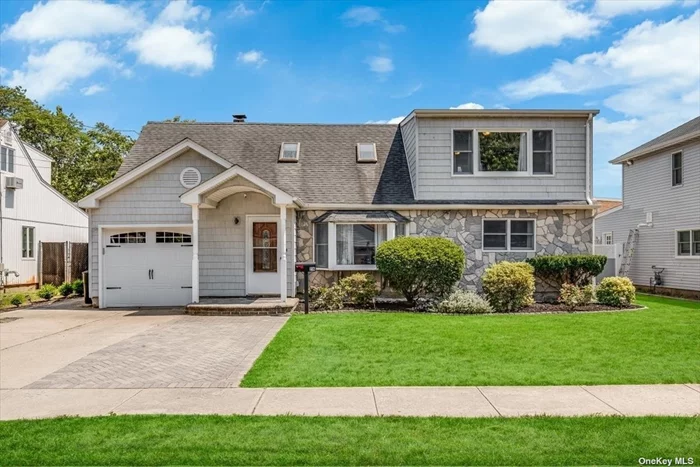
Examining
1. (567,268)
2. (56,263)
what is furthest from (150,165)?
(567,268)

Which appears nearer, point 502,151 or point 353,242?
point 353,242

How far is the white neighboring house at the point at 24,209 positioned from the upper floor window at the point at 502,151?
16.6 metres

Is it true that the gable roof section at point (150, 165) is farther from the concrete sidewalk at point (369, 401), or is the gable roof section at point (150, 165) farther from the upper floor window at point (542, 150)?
the concrete sidewalk at point (369, 401)

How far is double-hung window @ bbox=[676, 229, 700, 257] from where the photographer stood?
1816cm

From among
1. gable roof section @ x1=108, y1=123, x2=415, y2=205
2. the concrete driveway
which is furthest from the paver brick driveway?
gable roof section @ x1=108, y1=123, x2=415, y2=205

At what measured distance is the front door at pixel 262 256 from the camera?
15.3 meters

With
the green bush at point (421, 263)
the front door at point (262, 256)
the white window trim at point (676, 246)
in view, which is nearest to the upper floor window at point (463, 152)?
the green bush at point (421, 263)

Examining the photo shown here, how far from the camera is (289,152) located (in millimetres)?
17344

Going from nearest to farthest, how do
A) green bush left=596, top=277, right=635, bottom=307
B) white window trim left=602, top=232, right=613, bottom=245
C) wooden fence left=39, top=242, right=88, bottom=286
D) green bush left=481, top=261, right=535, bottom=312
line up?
green bush left=481, top=261, right=535, bottom=312
green bush left=596, top=277, right=635, bottom=307
wooden fence left=39, top=242, right=88, bottom=286
white window trim left=602, top=232, right=613, bottom=245

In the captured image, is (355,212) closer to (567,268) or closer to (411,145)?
(411,145)

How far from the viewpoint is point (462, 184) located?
51.5 feet

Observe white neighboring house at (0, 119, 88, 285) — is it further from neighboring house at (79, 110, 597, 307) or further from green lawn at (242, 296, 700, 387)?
green lawn at (242, 296, 700, 387)

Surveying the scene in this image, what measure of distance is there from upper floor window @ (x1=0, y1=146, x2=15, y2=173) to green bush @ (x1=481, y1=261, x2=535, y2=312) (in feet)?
57.1

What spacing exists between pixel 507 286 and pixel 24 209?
18.1 metres
